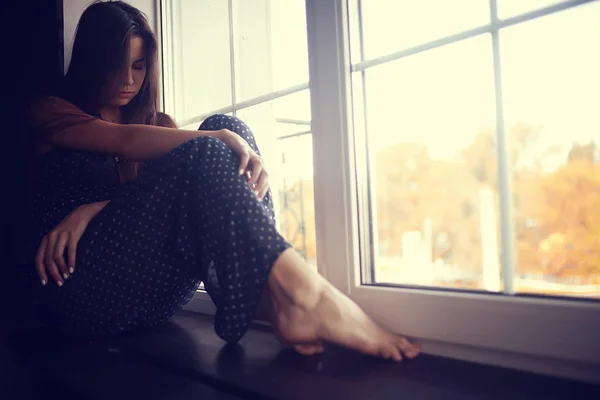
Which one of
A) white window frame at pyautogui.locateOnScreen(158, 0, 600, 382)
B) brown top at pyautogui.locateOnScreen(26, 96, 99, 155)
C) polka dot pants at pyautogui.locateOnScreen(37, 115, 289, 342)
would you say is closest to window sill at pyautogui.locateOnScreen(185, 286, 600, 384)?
white window frame at pyautogui.locateOnScreen(158, 0, 600, 382)

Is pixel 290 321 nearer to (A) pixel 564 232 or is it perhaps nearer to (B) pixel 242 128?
(B) pixel 242 128

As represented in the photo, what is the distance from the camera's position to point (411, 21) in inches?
46.6

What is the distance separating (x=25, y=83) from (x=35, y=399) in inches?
59.6

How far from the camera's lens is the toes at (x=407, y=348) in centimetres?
96

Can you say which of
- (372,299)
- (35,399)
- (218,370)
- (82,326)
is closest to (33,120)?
(82,326)

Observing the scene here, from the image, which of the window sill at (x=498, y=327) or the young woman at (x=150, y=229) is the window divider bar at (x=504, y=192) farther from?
the young woman at (x=150, y=229)

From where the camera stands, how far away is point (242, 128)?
3.97 feet

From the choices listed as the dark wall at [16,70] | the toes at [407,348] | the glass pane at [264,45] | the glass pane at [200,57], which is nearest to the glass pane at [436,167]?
the toes at [407,348]

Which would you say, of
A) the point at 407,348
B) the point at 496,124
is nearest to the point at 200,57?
the point at 496,124

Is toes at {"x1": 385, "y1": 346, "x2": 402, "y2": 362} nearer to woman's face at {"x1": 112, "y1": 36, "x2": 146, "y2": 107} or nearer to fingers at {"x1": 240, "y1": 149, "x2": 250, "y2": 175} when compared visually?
fingers at {"x1": 240, "y1": 149, "x2": 250, "y2": 175}

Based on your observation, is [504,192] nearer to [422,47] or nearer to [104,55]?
[422,47]

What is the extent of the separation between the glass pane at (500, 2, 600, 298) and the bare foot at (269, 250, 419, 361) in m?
0.31

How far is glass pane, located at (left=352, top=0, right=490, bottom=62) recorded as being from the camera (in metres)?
1.03

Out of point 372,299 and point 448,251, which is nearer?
point 372,299
